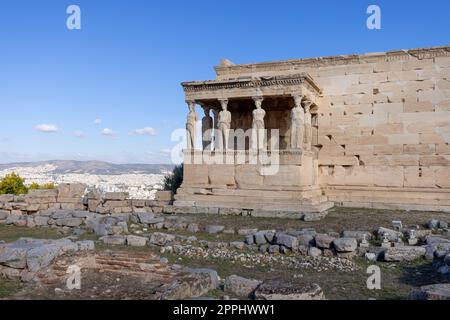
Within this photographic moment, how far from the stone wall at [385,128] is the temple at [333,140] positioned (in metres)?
0.03

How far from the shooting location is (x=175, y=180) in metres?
23.4

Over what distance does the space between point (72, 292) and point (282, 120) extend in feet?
40.2

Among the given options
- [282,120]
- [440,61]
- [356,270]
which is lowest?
[356,270]

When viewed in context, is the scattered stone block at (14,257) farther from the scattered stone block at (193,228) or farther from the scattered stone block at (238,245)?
the scattered stone block at (193,228)

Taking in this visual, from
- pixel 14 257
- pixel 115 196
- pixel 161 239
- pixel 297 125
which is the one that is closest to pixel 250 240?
pixel 161 239

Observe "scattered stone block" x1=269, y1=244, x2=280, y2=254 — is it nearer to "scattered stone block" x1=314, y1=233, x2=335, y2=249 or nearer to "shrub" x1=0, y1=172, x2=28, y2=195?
"scattered stone block" x1=314, y1=233, x2=335, y2=249

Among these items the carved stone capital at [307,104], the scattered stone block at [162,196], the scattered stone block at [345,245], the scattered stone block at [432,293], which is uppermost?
the carved stone capital at [307,104]

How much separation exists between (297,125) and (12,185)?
14.7 meters

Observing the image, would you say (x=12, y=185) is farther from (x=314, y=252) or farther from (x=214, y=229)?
(x=314, y=252)

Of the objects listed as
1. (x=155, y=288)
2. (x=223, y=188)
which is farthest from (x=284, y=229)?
(x=155, y=288)

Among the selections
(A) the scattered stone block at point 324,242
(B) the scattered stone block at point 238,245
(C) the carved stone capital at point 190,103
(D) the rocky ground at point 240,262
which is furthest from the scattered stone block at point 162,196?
(A) the scattered stone block at point 324,242

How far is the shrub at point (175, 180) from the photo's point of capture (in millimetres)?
23172

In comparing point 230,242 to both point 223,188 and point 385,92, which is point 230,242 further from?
point 385,92

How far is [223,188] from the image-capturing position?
14812mm
